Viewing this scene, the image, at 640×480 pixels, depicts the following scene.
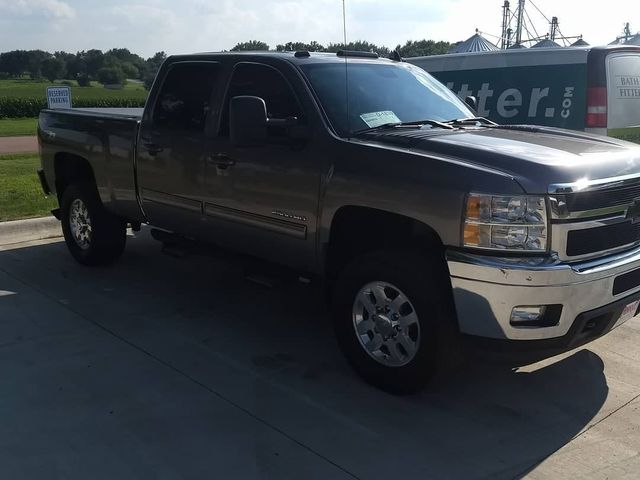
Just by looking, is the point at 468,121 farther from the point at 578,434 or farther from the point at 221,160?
the point at 578,434

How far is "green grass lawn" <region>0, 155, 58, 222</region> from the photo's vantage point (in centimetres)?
866

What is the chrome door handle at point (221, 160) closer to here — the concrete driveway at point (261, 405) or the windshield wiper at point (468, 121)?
the concrete driveway at point (261, 405)

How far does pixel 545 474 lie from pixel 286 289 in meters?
3.29

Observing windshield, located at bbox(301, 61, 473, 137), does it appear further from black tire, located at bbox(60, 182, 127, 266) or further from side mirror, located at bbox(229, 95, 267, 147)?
black tire, located at bbox(60, 182, 127, 266)

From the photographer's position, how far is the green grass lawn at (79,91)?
1992 inches

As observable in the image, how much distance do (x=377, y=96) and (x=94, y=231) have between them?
3.26 metres

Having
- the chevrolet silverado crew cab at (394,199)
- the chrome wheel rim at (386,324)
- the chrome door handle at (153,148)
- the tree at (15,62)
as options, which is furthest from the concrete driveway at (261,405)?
the tree at (15,62)

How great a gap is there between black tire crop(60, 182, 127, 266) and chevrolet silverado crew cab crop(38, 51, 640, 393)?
0.77 meters

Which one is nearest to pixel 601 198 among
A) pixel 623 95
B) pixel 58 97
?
pixel 623 95

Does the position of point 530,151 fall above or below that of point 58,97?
below

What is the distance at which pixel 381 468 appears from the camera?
333 cm

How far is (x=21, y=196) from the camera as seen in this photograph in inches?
376

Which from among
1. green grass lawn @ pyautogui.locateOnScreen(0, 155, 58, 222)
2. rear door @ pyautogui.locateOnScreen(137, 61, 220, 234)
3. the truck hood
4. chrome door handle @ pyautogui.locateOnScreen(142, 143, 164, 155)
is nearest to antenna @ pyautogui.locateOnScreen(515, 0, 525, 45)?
green grass lawn @ pyautogui.locateOnScreen(0, 155, 58, 222)

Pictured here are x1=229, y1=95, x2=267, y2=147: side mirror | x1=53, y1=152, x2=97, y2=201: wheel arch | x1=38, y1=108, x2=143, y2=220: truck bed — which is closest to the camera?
x1=229, y1=95, x2=267, y2=147: side mirror
